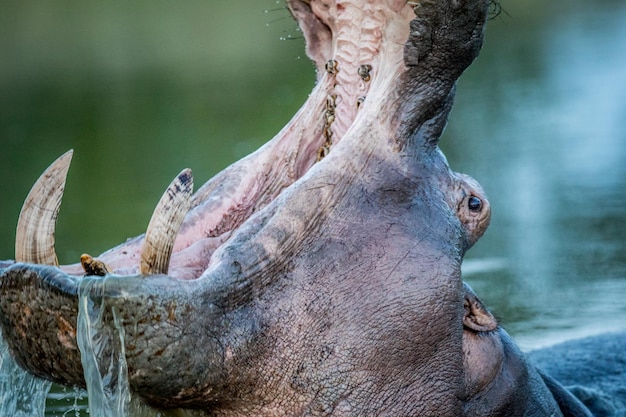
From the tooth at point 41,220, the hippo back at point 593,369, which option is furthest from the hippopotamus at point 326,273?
the hippo back at point 593,369

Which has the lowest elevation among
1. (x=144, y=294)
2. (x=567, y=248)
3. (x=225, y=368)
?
(x=567, y=248)

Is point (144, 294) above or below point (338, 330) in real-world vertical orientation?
above

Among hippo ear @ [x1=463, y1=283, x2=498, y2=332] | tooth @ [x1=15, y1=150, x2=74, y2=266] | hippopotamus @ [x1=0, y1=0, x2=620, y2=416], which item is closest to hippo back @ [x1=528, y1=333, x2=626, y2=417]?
hippopotamus @ [x1=0, y1=0, x2=620, y2=416]

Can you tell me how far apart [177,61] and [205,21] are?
130 inches

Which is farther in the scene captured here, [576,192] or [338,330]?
[576,192]

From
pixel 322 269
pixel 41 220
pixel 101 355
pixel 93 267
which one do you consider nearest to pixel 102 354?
pixel 101 355

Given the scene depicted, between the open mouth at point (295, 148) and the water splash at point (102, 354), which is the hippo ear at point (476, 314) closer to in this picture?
the open mouth at point (295, 148)

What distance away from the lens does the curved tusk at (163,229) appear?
2.36 metres

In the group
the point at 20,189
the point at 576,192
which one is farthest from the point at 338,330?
the point at 20,189

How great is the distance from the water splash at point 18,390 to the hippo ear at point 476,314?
3.39 ft

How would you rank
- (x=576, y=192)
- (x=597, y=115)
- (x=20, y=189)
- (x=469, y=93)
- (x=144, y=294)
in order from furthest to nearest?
1. (x=469, y=93)
2. (x=597, y=115)
3. (x=20, y=189)
4. (x=576, y=192)
5. (x=144, y=294)

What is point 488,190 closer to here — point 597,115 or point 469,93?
point 597,115

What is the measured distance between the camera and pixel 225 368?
8.07ft

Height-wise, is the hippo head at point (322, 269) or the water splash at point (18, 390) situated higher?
the hippo head at point (322, 269)
